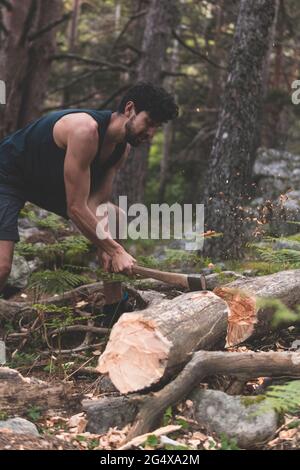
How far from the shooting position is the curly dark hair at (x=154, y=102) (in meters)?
4.85

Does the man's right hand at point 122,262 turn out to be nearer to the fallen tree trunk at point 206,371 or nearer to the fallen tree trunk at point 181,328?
the fallen tree trunk at point 181,328

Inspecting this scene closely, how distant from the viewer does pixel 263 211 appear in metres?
6.40

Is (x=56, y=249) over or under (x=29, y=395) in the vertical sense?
over

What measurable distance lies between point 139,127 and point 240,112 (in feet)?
11.6

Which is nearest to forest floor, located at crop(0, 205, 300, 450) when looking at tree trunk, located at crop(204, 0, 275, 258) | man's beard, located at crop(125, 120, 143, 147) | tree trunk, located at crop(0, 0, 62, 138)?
tree trunk, located at crop(204, 0, 275, 258)

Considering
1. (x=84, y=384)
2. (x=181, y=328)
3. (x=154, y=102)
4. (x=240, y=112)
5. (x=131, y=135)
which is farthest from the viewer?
(x=240, y=112)

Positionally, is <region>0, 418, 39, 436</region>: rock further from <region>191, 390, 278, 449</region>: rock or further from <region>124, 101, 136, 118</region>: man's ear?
<region>124, 101, 136, 118</region>: man's ear

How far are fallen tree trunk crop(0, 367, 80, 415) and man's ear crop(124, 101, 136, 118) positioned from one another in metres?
2.14

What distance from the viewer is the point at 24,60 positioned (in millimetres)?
10336

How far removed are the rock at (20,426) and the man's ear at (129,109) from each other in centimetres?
245

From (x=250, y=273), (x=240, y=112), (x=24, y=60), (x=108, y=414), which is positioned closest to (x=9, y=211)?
(x=108, y=414)

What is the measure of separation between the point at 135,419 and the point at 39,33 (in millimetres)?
7602

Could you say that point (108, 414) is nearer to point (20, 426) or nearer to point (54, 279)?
point (20, 426)
